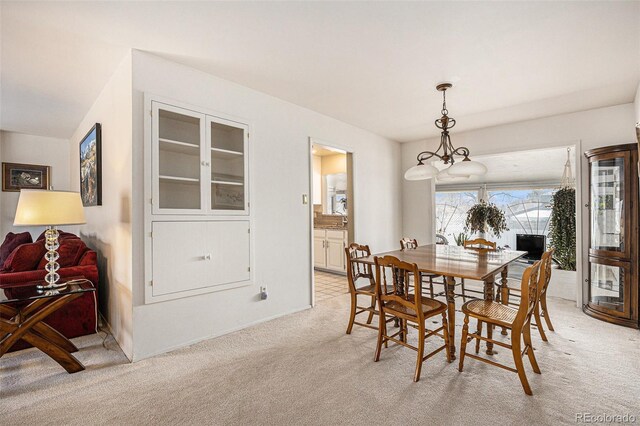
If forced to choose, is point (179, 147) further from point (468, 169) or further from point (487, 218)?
point (487, 218)

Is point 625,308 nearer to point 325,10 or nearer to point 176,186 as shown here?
point 325,10

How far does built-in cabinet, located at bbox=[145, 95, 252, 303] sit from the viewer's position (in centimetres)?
260

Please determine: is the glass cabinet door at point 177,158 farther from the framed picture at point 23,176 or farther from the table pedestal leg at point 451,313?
the framed picture at point 23,176

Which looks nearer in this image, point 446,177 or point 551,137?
point 446,177

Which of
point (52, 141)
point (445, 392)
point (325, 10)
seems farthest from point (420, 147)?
point (52, 141)

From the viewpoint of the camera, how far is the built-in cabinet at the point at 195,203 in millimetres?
2604

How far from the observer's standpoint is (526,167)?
6.39 m

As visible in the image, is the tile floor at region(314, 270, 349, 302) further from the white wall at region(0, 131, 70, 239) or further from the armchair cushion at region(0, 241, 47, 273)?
the white wall at region(0, 131, 70, 239)

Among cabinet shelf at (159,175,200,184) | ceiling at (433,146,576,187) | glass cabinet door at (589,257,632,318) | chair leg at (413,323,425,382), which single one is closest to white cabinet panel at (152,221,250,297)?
cabinet shelf at (159,175,200,184)

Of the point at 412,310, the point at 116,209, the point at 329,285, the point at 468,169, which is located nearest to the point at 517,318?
the point at 412,310

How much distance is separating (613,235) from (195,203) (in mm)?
4476

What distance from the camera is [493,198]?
791 centimetres

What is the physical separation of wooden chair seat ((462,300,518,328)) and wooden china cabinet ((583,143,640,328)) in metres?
1.99

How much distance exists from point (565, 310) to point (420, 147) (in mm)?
3196
